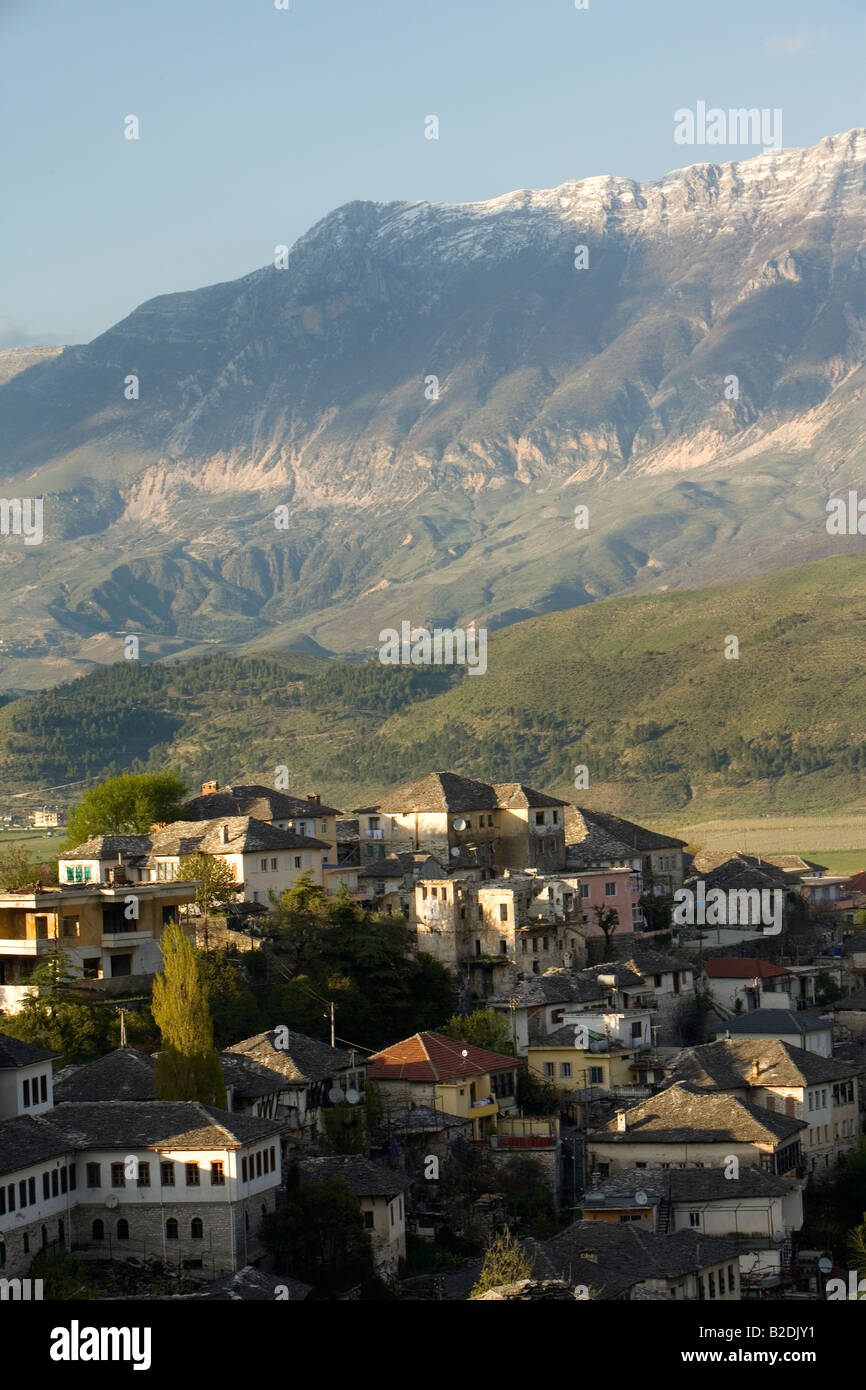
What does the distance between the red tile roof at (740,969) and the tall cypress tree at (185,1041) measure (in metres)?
26.5

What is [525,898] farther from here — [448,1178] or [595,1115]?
[448,1178]

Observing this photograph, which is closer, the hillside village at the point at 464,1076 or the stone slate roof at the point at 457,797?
the hillside village at the point at 464,1076

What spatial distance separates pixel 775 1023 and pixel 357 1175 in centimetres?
2220

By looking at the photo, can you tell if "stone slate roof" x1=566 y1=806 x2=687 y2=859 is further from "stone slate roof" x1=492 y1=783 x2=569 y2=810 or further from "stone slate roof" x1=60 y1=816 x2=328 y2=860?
"stone slate roof" x1=60 y1=816 x2=328 y2=860

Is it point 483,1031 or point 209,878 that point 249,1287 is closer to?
point 483,1031

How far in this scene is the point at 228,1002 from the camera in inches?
2345

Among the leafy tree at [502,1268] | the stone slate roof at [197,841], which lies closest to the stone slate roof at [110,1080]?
the leafy tree at [502,1268]

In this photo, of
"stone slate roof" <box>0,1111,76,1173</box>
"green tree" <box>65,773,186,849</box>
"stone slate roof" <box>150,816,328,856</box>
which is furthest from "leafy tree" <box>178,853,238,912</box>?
"stone slate roof" <box>0,1111,76,1173</box>

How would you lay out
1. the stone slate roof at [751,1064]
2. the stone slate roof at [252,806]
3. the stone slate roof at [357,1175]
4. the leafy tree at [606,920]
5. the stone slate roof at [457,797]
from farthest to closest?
the stone slate roof at [457,797] → the stone slate roof at [252,806] → the leafy tree at [606,920] → the stone slate roof at [751,1064] → the stone slate roof at [357,1175]

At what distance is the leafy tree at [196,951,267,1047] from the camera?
5866 cm

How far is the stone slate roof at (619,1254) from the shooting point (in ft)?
135

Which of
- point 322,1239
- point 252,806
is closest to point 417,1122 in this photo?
point 322,1239

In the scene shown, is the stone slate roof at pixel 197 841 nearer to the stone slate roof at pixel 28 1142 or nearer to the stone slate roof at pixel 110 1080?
the stone slate roof at pixel 110 1080

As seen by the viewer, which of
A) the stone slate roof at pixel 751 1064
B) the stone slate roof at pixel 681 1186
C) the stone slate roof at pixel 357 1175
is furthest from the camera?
the stone slate roof at pixel 751 1064
